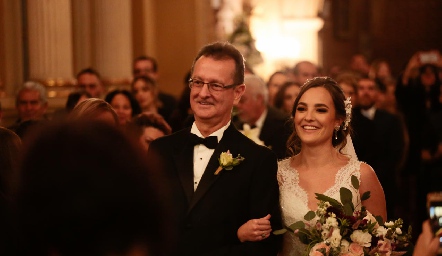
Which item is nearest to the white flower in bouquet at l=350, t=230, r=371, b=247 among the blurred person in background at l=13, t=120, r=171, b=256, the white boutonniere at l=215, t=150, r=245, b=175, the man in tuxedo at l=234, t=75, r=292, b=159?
the white boutonniere at l=215, t=150, r=245, b=175

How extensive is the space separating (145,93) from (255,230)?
5211 millimetres

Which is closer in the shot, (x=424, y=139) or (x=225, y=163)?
(x=225, y=163)

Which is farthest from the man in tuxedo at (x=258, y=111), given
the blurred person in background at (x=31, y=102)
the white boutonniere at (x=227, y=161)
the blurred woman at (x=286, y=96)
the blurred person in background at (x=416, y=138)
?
the white boutonniere at (x=227, y=161)

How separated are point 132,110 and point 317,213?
3398 millimetres

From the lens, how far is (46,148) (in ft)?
4.91

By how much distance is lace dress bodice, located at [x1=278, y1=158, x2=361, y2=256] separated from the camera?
4.41 metres

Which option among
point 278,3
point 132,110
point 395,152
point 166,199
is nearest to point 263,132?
point 132,110

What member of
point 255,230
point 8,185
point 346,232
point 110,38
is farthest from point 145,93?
point 8,185

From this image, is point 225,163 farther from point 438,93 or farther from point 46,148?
point 438,93

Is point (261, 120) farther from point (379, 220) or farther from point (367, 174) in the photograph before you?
point (379, 220)

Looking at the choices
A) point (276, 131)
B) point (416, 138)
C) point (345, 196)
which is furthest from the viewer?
point (416, 138)

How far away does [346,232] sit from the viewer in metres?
3.94

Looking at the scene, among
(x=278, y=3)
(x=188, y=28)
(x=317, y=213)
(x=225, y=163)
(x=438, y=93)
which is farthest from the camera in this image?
(x=278, y=3)

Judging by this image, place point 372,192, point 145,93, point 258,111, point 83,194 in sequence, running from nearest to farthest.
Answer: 1. point 83,194
2. point 372,192
3. point 258,111
4. point 145,93
